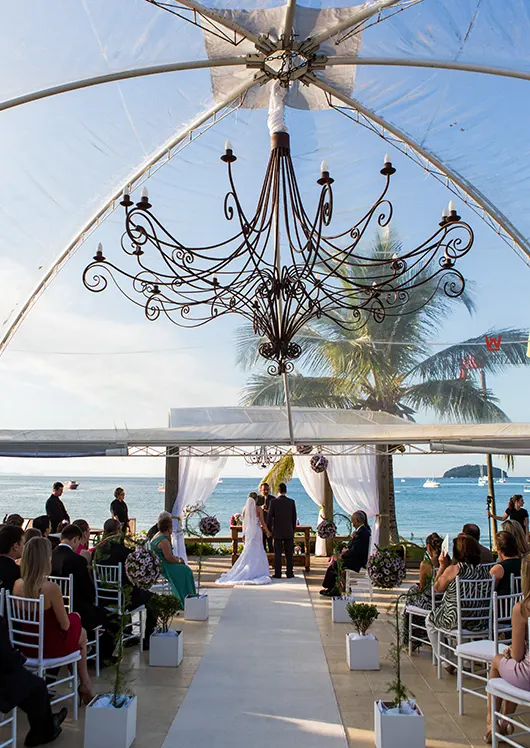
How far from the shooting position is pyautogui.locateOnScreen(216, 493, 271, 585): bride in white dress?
950 cm

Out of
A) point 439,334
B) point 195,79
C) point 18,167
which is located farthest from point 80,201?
point 439,334

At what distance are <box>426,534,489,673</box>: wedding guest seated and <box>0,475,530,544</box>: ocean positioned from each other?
34239mm

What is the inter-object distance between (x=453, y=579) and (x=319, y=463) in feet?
20.5

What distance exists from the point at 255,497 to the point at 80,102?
19.8 ft

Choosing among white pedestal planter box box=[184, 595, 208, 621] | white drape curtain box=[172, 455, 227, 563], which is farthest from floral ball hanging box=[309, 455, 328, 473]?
white pedestal planter box box=[184, 595, 208, 621]

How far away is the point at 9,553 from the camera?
14.5 ft

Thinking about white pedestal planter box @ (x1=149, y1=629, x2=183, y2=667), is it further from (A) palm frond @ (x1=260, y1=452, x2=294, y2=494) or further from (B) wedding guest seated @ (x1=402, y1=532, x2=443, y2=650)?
(A) palm frond @ (x1=260, y1=452, x2=294, y2=494)

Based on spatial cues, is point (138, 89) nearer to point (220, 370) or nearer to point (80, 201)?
point (80, 201)

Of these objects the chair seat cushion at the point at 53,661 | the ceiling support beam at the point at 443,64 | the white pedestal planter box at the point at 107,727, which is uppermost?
the ceiling support beam at the point at 443,64

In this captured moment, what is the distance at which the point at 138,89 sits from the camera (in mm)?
5727

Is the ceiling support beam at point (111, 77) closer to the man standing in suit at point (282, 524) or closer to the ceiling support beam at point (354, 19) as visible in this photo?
the ceiling support beam at point (354, 19)

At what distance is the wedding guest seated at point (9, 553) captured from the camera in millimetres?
4305

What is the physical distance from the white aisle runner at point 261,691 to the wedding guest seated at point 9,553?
1.45 meters

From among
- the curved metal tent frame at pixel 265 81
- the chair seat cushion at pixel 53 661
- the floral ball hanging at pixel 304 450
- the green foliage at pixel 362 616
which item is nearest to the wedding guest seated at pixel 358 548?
the floral ball hanging at pixel 304 450
